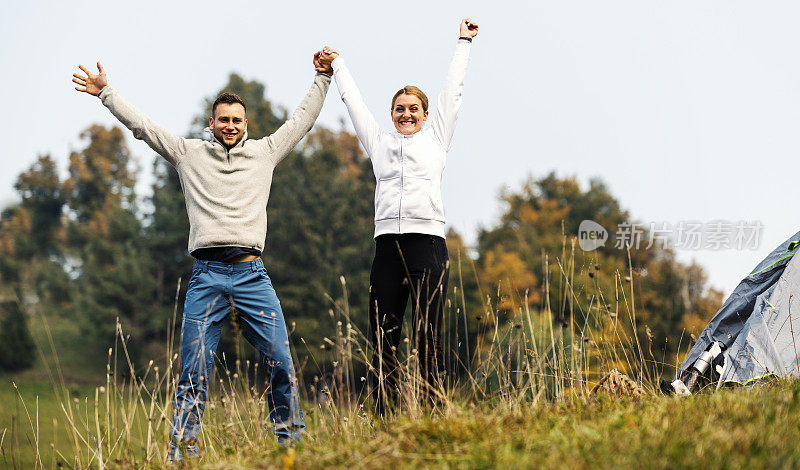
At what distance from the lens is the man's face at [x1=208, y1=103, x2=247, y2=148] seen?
4.07 metres

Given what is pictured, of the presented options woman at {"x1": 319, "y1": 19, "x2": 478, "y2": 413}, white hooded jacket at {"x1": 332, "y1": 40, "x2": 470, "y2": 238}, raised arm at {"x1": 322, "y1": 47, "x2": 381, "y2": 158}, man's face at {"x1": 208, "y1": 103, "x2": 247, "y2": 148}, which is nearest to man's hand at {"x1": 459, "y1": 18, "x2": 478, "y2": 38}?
white hooded jacket at {"x1": 332, "y1": 40, "x2": 470, "y2": 238}

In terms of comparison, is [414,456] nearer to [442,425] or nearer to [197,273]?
[442,425]

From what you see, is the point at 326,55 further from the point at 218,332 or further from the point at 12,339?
the point at 12,339

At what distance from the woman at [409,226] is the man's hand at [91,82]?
1511 mm

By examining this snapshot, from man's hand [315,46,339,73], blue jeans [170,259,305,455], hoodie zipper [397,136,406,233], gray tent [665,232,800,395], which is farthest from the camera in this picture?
gray tent [665,232,800,395]

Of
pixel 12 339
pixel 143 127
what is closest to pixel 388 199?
pixel 143 127

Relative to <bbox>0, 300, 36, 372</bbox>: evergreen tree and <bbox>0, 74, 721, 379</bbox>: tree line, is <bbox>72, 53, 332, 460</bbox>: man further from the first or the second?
<bbox>0, 300, 36, 372</bbox>: evergreen tree

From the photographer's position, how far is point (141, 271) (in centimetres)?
2858

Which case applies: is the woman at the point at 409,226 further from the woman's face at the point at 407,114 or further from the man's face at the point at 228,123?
the man's face at the point at 228,123

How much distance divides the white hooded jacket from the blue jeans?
73cm

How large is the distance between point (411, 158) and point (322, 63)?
88cm

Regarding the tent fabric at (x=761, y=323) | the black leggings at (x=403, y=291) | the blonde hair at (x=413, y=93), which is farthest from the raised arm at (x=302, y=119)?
the tent fabric at (x=761, y=323)

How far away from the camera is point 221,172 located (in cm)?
403

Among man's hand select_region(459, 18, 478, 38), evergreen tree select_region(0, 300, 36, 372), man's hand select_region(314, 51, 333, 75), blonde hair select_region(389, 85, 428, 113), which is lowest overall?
evergreen tree select_region(0, 300, 36, 372)
